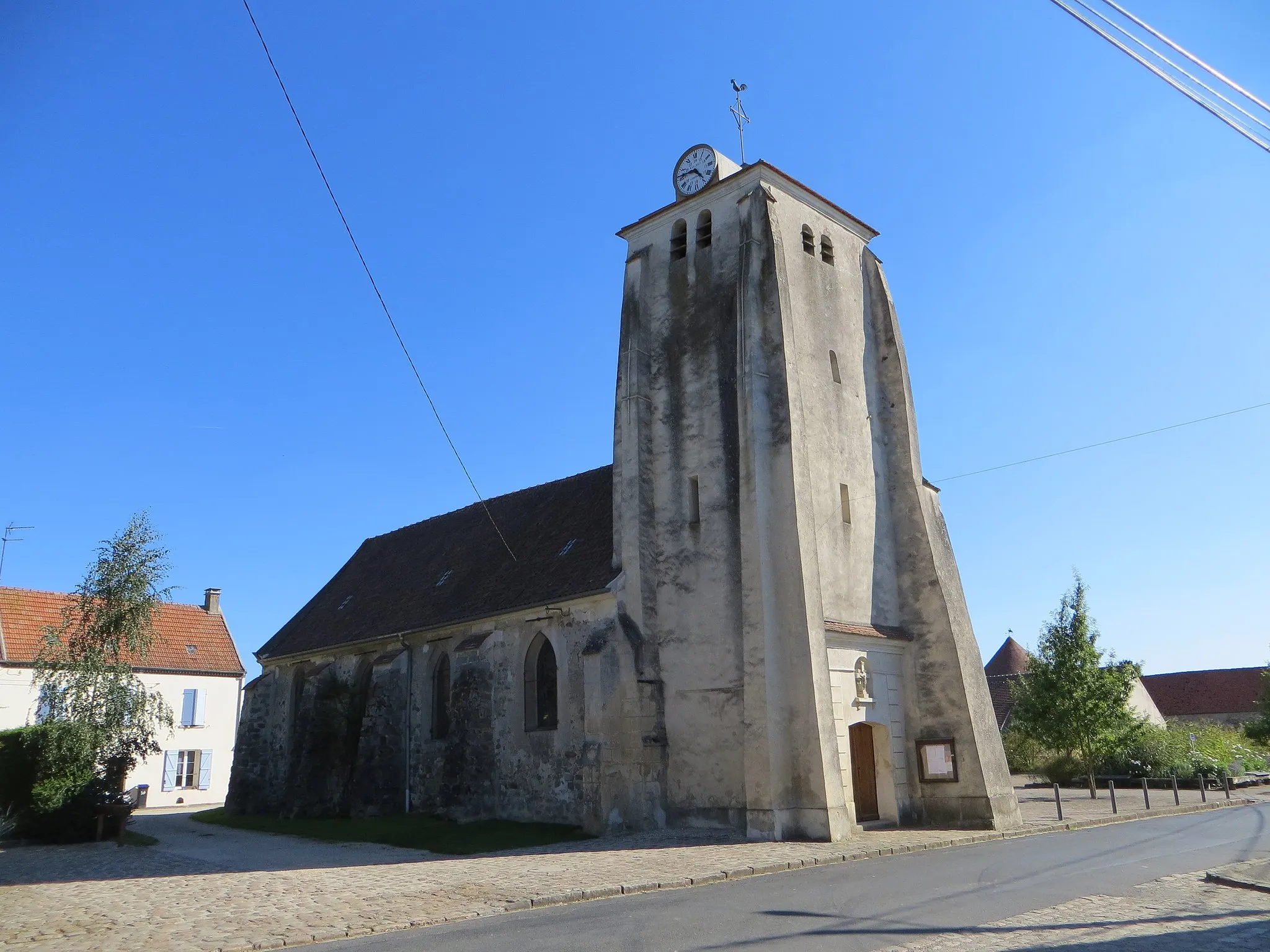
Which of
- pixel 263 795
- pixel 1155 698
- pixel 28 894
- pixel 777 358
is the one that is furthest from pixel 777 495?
pixel 1155 698

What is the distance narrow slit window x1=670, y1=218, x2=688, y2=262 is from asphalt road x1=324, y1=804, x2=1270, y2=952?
47.6ft

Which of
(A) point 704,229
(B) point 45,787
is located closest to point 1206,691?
(A) point 704,229

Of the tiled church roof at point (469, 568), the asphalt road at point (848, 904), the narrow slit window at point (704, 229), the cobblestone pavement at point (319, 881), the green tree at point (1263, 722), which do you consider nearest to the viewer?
the asphalt road at point (848, 904)

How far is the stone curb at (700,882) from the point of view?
9.91 m

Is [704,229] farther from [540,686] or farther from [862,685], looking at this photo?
[540,686]

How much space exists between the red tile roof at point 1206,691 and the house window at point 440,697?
44595mm

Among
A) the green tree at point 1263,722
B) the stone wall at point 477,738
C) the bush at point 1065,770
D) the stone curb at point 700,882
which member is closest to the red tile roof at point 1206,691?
the green tree at point 1263,722

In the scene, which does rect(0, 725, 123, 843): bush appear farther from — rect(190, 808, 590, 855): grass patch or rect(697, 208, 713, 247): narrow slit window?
rect(697, 208, 713, 247): narrow slit window

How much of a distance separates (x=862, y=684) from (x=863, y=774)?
1963 mm

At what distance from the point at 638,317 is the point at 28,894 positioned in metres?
16.4

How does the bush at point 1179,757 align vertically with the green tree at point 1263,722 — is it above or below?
below

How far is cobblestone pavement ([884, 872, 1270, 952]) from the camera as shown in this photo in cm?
819

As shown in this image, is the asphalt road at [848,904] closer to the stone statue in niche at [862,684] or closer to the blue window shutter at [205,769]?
the stone statue in niche at [862,684]

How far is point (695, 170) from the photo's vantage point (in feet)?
78.5
